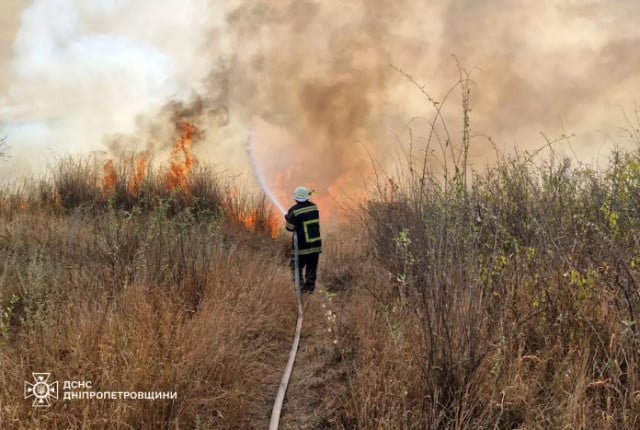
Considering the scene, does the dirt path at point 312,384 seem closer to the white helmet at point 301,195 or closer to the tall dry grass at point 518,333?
the tall dry grass at point 518,333

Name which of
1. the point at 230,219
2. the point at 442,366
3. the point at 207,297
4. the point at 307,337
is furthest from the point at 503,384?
the point at 230,219

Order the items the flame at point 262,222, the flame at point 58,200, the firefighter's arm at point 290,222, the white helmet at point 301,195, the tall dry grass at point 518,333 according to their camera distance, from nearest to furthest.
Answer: the tall dry grass at point 518,333
the firefighter's arm at point 290,222
the white helmet at point 301,195
the flame at point 58,200
the flame at point 262,222

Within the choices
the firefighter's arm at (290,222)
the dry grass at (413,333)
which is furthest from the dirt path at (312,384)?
the firefighter's arm at (290,222)

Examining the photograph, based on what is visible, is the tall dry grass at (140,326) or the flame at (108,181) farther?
the flame at (108,181)

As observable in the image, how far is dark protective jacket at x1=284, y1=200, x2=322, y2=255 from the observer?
830 cm

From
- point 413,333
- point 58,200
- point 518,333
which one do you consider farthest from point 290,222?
point 58,200

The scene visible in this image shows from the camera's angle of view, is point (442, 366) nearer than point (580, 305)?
Yes

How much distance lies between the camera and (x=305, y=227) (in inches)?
327

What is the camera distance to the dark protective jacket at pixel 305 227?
8297 millimetres

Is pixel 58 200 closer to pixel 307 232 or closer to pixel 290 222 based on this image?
pixel 290 222

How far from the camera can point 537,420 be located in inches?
96.4

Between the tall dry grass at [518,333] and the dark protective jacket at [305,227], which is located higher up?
the dark protective jacket at [305,227]

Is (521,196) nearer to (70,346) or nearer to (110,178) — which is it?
(70,346)

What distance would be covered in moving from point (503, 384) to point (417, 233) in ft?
6.80
